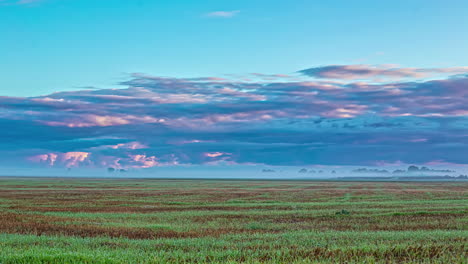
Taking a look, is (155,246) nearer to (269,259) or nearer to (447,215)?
(269,259)

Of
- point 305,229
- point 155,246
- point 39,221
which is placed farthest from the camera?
point 39,221

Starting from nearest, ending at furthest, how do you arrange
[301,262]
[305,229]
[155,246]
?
1. [301,262]
2. [155,246]
3. [305,229]

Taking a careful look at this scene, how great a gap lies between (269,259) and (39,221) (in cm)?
1960

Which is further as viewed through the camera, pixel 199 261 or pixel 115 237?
pixel 115 237

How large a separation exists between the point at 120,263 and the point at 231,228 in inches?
519

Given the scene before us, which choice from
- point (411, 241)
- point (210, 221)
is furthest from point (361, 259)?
point (210, 221)

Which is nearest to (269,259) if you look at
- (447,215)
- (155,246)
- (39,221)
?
(155,246)

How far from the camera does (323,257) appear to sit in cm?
1534

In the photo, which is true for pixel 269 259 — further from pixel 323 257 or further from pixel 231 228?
pixel 231 228

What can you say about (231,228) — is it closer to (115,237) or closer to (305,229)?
(305,229)

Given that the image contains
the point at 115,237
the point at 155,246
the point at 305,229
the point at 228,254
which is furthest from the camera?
the point at 305,229

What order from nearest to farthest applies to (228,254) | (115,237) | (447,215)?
(228,254) → (115,237) → (447,215)

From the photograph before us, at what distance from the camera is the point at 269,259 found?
15250mm

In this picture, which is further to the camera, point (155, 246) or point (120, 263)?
point (155, 246)
